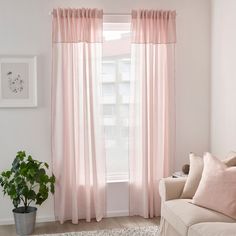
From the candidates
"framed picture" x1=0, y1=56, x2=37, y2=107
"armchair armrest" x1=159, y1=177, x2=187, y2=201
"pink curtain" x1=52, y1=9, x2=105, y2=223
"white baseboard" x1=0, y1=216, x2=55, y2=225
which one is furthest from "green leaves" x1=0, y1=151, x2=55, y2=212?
"armchair armrest" x1=159, y1=177, x2=187, y2=201

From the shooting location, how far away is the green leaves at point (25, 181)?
441cm

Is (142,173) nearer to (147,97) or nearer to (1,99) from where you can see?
(147,97)

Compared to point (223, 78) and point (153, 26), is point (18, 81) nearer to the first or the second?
point (153, 26)

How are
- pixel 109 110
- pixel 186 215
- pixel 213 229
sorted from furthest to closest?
pixel 109 110
pixel 186 215
pixel 213 229

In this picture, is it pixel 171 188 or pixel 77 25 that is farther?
pixel 77 25

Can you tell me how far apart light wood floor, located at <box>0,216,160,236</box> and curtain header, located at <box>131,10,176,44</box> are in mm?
1986

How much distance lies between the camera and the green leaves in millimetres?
4410

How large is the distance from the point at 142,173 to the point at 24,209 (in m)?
1.34

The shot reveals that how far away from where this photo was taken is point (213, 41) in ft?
16.7

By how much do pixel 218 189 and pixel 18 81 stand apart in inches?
96.2

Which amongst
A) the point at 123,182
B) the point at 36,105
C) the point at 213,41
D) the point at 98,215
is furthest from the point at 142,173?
the point at 213,41

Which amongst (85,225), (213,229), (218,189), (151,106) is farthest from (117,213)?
(213,229)

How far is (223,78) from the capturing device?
4.86 metres

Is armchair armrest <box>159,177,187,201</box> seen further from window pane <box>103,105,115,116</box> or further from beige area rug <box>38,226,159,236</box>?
window pane <box>103,105,115,116</box>
